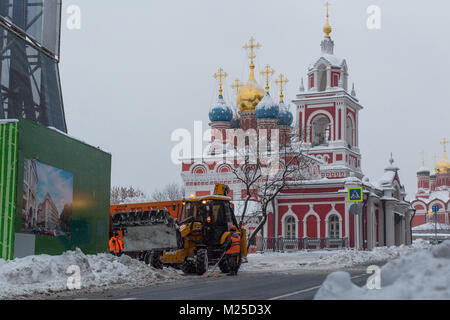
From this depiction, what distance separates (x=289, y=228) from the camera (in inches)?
1882

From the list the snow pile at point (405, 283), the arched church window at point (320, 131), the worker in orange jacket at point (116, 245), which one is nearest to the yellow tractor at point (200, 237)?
the worker in orange jacket at point (116, 245)

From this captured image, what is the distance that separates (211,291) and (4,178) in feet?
18.1

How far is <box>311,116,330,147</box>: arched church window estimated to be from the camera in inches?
2268

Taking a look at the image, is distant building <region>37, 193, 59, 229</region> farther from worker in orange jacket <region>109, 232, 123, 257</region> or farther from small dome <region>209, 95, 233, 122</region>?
small dome <region>209, 95, 233, 122</region>

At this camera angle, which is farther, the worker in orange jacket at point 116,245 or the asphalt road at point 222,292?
the worker in orange jacket at point 116,245

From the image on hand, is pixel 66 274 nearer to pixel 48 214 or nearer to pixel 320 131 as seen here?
pixel 48 214

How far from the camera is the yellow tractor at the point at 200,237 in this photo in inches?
840

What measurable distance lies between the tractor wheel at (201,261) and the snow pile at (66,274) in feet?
4.43

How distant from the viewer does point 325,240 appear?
45688mm

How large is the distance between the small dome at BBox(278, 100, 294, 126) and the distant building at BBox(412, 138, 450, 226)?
174 ft

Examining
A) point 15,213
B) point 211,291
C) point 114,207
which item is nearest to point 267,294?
point 211,291

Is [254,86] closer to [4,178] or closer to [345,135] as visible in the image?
[345,135]

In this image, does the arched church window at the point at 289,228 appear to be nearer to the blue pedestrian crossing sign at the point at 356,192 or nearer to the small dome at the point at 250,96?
the blue pedestrian crossing sign at the point at 356,192
